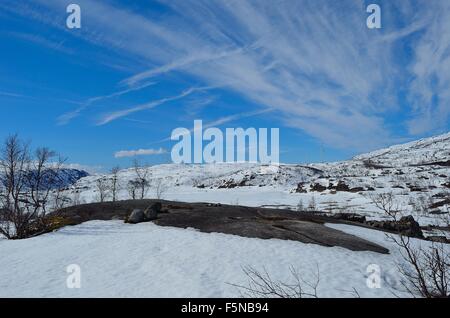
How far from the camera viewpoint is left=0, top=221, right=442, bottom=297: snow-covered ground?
14.2 metres

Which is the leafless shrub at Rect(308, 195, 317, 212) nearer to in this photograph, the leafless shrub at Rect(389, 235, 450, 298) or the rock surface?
the rock surface

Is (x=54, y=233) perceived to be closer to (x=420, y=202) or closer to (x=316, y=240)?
(x=316, y=240)

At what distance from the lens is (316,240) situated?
22.2 m

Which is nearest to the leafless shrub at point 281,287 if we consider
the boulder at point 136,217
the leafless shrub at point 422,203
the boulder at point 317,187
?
the boulder at point 136,217

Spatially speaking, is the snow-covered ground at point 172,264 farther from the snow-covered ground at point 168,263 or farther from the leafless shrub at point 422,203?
the leafless shrub at point 422,203

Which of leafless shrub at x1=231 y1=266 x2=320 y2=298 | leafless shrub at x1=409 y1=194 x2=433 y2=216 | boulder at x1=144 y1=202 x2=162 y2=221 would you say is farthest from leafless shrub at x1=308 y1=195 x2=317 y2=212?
leafless shrub at x1=231 y1=266 x2=320 y2=298

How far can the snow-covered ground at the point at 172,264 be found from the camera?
14.2 m

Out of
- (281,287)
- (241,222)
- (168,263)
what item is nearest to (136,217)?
(241,222)

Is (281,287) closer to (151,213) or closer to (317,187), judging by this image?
(151,213)
